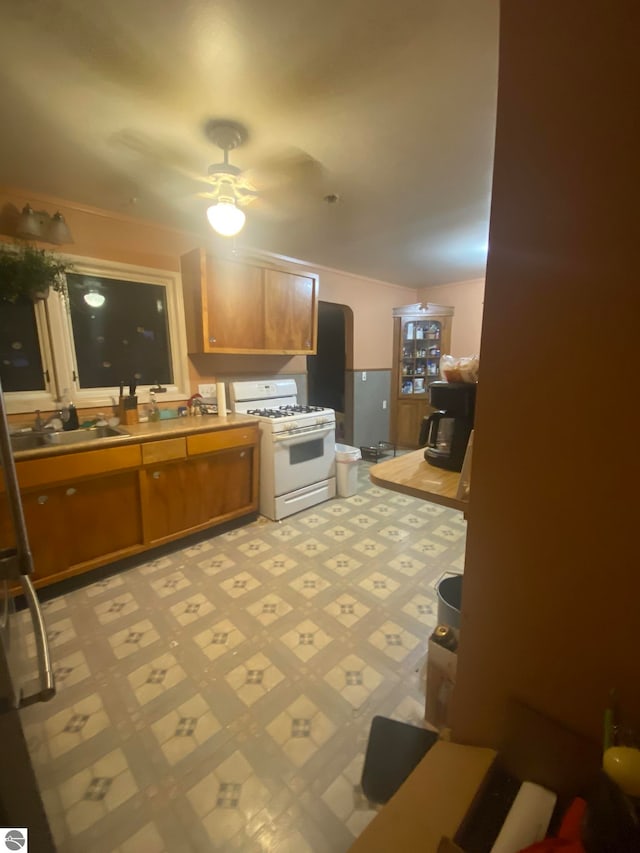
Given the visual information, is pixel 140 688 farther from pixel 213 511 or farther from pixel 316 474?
pixel 316 474

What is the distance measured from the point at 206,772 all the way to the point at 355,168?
9.03 ft

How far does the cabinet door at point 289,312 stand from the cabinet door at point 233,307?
9 centimetres

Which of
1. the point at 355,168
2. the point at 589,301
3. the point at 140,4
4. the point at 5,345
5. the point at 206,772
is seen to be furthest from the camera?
the point at 5,345

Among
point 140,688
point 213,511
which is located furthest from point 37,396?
point 140,688

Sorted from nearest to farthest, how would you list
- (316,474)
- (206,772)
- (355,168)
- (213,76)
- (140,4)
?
(140,4), (206,772), (213,76), (355,168), (316,474)

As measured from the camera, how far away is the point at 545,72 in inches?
26.5

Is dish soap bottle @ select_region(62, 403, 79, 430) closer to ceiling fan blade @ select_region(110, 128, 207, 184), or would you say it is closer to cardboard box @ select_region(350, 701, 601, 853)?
ceiling fan blade @ select_region(110, 128, 207, 184)

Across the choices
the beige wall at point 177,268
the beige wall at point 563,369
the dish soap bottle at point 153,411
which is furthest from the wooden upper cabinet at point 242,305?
the beige wall at point 563,369

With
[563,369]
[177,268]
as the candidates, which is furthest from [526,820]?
[177,268]

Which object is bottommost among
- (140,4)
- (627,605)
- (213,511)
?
(213,511)

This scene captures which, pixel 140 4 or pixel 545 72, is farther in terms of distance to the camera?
pixel 140 4

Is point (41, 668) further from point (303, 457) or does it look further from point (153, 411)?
point (303, 457)

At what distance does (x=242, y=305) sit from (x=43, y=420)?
1.64 metres

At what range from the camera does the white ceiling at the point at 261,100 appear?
3.60 feet
